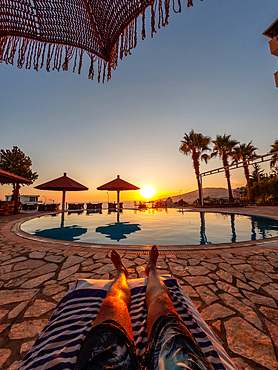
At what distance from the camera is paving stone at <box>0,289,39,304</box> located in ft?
6.98

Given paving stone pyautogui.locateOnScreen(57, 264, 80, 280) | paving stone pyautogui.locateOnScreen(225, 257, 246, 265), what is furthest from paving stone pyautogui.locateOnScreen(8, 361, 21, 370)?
paving stone pyautogui.locateOnScreen(225, 257, 246, 265)

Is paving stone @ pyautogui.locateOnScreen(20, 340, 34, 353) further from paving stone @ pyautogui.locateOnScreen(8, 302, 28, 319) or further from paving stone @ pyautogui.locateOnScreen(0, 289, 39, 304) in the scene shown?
Answer: paving stone @ pyautogui.locateOnScreen(0, 289, 39, 304)

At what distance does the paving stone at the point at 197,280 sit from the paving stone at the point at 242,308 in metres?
0.36

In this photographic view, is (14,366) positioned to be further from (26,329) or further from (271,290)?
(271,290)

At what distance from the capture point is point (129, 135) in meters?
19.0

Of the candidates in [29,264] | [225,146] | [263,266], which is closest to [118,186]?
[29,264]

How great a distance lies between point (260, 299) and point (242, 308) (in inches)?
15.8

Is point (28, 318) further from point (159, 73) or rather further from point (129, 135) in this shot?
point (129, 135)

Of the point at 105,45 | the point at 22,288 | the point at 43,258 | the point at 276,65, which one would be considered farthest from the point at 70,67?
the point at 276,65

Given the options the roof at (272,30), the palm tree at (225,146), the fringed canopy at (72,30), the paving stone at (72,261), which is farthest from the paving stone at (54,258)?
the palm tree at (225,146)

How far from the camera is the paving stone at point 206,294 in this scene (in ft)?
6.84

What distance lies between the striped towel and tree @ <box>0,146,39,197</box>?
1090 inches

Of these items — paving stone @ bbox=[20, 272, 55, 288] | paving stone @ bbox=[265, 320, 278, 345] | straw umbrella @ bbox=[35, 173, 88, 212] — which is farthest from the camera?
straw umbrella @ bbox=[35, 173, 88, 212]

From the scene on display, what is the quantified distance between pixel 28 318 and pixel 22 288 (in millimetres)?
843
